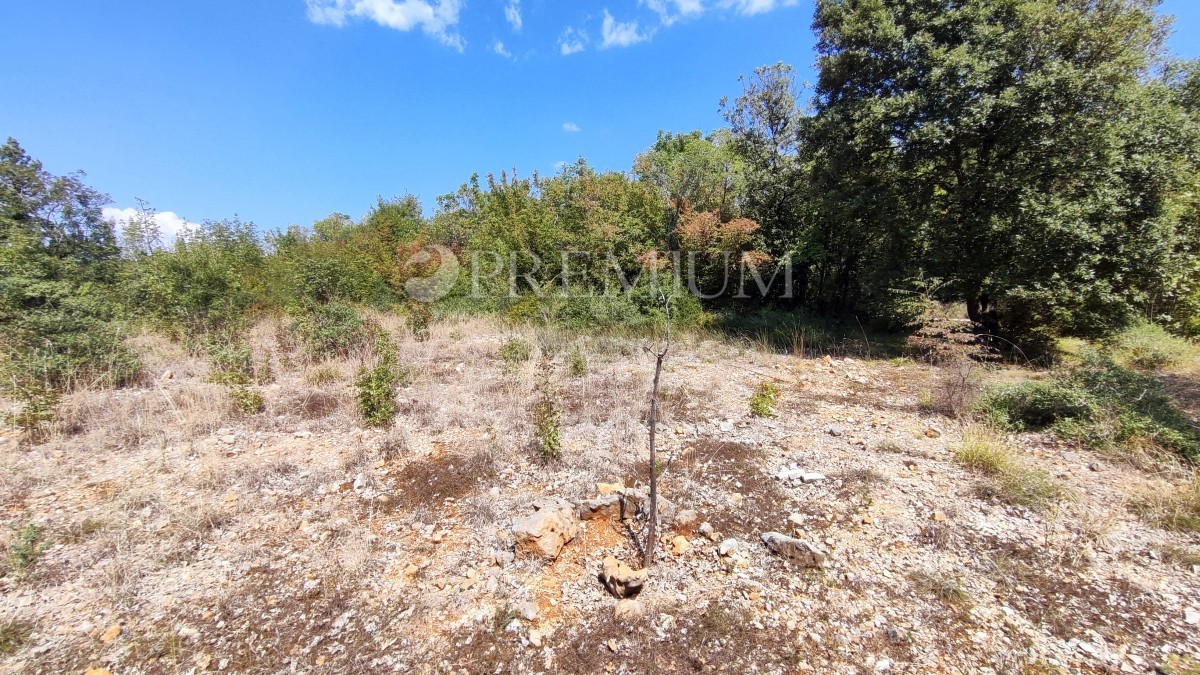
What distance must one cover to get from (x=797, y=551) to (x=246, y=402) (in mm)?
5373

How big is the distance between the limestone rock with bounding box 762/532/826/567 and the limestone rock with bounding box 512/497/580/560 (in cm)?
119

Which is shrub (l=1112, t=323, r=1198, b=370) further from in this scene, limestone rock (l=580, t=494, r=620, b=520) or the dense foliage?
limestone rock (l=580, t=494, r=620, b=520)

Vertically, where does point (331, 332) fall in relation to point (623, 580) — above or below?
above

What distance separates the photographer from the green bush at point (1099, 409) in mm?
3404

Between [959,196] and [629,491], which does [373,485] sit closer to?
[629,491]

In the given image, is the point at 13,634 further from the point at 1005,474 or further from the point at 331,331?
the point at 1005,474

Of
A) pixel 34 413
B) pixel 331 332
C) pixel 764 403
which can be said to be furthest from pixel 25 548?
pixel 764 403

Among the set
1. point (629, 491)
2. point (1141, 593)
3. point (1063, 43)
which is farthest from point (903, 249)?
point (629, 491)

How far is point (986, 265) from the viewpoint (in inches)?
255

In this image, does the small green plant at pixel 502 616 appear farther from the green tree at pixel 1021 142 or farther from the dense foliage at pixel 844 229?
the green tree at pixel 1021 142

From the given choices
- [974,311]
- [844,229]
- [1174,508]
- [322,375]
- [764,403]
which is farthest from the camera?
[844,229]

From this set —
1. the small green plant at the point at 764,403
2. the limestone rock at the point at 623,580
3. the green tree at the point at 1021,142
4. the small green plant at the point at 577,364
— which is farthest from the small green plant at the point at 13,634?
the green tree at the point at 1021,142

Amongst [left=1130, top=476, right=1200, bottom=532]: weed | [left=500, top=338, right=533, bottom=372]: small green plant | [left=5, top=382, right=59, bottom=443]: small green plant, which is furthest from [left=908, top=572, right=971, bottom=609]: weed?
[left=5, top=382, right=59, bottom=443]: small green plant

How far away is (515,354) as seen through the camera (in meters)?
6.55
